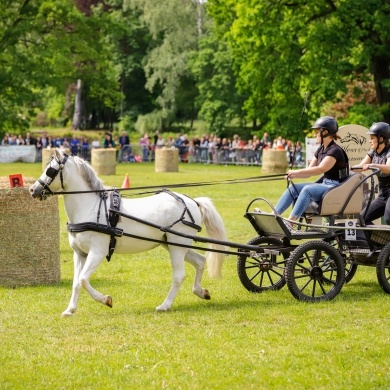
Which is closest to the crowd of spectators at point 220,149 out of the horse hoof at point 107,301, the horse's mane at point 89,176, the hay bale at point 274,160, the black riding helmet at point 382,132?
the hay bale at point 274,160

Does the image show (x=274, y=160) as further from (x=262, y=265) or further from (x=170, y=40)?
(x=262, y=265)

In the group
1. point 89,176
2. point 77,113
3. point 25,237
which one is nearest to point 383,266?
point 89,176

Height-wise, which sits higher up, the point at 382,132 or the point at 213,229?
the point at 382,132

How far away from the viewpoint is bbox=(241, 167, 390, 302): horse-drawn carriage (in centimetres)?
1190

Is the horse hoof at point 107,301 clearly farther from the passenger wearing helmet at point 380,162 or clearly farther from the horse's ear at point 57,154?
the passenger wearing helmet at point 380,162

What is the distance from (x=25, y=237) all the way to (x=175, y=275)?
2.49m

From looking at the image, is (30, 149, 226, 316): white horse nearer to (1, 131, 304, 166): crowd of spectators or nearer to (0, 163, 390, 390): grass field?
(0, 163, 390, 390): grass field

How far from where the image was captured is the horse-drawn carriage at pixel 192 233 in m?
11.5

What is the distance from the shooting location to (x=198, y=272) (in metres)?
12.2

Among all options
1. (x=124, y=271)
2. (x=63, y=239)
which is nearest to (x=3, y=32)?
(x=63, y=239)

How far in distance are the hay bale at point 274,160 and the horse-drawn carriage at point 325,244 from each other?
30.6 meters

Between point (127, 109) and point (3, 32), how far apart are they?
107ft

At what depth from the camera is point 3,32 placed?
4831cm

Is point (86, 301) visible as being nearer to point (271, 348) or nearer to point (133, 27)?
point (271, 348)
